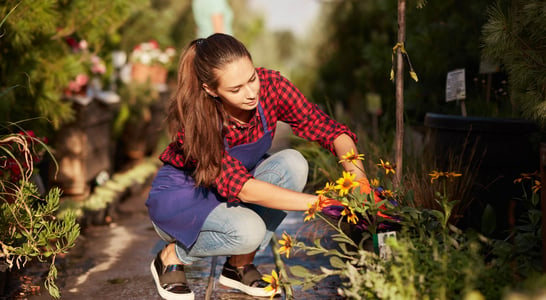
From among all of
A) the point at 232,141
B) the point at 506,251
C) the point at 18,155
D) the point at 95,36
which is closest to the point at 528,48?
the point at 506,251

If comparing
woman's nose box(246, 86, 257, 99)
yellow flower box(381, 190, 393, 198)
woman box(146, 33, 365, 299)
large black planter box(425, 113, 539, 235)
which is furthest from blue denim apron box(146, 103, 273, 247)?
large black planter box(425, 113, 539, 235)

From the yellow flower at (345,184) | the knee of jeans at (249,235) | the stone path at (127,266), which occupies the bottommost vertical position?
the stone path at (127,266)

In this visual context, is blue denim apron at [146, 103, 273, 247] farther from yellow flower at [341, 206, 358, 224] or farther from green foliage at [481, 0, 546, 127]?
green foliage at [481, 0, 546, 127]

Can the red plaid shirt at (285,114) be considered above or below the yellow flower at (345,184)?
above

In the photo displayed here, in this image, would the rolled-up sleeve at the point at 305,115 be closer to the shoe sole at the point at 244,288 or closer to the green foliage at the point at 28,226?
the shoe sole at the point at 244,288

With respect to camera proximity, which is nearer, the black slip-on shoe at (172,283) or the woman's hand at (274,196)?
the woman's hand at (274,196)

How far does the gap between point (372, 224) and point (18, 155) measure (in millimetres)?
1894

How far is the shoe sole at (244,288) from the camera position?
313cm

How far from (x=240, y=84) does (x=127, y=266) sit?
1465mm

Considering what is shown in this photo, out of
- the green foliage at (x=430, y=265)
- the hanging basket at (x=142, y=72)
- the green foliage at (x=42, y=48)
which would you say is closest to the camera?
the green foliage at (x=430, y=265)

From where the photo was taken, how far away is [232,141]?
3.06m

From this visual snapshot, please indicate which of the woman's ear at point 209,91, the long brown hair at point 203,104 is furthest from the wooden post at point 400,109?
the woman's ear at point 209,91

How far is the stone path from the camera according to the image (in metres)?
3.18

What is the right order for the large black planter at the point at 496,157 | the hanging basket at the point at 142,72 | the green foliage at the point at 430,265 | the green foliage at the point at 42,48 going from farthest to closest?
the hanging basket at the point at 142,72, the green foliage at the point at 42,48, the large black planter at the point at 496,157, the green foliage at the point at 430,265
